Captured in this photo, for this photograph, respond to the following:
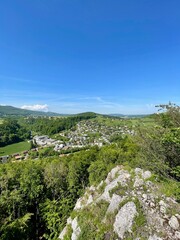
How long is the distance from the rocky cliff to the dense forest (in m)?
1.40

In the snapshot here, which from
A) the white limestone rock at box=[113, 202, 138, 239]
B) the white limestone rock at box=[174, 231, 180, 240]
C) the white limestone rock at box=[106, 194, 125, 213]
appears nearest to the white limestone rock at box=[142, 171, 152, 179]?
the white limestone rock at box=[106, 194, 125, 213]

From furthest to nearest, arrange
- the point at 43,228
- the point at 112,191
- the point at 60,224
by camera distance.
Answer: the point at 43,228
the point at 60,224
the point at 112,191

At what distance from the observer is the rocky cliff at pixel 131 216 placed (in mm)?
8211

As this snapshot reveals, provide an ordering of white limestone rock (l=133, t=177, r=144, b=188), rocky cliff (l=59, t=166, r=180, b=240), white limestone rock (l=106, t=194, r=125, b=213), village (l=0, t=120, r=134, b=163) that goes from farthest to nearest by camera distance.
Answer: village (l=0, t=120, r=134, b=163) → white limestone rock (l=133, t=177, r=144, b=188) → white limestone rock (l=106, t=194, r=125, b=213) → rocky cliff (l=59, t=166, r=180, b=240)

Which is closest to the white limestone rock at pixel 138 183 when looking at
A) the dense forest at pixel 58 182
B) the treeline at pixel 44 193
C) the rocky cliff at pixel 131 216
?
the rocky cliff at pixel 131 216

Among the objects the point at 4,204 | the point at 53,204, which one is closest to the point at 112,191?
the point at 53,204

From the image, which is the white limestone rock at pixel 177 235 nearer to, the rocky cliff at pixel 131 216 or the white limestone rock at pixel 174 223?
the rocky cliff at pixel 131 216

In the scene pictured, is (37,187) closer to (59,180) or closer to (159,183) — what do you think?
(59,180)

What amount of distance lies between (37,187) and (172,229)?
1697 cm

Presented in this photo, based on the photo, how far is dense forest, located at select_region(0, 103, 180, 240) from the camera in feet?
Result: 45.5

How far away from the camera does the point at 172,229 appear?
8.02 meters

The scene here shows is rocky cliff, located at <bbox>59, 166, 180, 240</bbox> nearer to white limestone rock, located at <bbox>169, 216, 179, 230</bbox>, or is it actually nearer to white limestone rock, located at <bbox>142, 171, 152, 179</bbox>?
white limestone rock, located at <bbox>169, 216, 179, 230</bbox>

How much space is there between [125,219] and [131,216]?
39 cm

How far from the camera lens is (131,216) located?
898 cm
